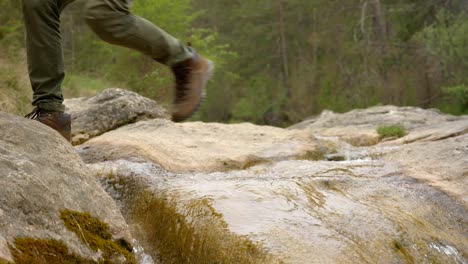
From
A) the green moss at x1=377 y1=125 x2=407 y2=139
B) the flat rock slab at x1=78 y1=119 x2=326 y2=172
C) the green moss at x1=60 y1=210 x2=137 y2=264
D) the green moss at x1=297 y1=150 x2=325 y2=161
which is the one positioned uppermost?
the green moss at x1=60 y1=210 x2=137 y2=264

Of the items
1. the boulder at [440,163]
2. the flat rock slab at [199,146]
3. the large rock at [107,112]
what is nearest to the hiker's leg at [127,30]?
the flat rock slab at [199,146]

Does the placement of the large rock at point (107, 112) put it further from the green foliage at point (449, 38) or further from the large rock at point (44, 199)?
the green foliage at point (449, 38)

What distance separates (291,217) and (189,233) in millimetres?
431

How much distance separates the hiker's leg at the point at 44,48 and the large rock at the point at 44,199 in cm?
24

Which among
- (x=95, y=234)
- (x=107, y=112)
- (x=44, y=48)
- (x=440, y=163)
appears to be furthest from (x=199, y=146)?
(x=95, y=234)

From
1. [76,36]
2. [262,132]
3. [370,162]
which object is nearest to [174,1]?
[76,36]

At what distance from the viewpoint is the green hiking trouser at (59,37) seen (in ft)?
7.68

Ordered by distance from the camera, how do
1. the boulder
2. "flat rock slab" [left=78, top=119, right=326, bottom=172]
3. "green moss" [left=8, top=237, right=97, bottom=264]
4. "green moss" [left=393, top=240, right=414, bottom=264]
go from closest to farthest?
"green moss" [left=8, top=237, right=97, bottom=264]
"green moss" [left=393, top=240, right=414, bottom=264]
the boulder
"flat rock slab" [left=78, top=119, right=326, bottom=172]

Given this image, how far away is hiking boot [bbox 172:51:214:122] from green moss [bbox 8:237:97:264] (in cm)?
98

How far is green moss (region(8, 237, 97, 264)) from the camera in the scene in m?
1.70

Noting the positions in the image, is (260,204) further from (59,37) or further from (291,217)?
(59,37)

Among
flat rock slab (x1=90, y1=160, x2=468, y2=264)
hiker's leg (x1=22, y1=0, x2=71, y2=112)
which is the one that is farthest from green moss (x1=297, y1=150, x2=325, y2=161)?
hiker's leg (x1=22, y1=0, x2=71, y2=112)

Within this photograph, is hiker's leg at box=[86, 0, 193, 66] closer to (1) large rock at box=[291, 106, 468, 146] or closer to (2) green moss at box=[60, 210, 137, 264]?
(2) green moss at box=[60, 210, 137, 264]

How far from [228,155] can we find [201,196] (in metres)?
1.71
